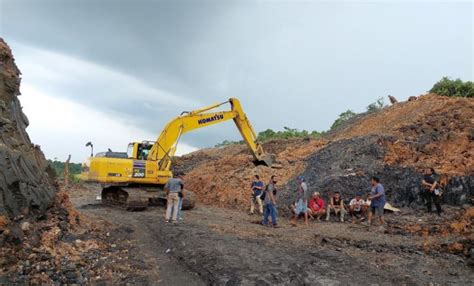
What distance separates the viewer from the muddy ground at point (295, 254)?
6.79 metres

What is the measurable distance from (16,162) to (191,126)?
8932 millimetres

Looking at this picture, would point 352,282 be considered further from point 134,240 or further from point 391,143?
point 391,143

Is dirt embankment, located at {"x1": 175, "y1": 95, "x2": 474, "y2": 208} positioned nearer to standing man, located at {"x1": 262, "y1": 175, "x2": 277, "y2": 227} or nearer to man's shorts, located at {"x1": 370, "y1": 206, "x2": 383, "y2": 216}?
man's shorts, located at {"x1": 370, "y1": 206, "x2": 383, "y2": 216}

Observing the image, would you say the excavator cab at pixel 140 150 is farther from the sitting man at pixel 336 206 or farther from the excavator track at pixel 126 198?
the sitting man at pixel 336 206

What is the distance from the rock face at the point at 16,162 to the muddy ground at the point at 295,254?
222 centimetres

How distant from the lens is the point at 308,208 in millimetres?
13891

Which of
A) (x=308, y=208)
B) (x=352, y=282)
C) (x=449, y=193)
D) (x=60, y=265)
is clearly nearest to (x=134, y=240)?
(x=60, y=265)

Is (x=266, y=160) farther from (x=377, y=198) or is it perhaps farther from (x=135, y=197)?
(x=377, y=198)

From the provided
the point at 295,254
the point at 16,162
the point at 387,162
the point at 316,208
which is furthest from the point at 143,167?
the point at 387,162

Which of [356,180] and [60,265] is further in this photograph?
[356,180]

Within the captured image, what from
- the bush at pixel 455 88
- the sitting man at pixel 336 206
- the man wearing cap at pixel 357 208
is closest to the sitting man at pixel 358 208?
the man wearing cap at pixel 357 208

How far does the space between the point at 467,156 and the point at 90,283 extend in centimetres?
1372

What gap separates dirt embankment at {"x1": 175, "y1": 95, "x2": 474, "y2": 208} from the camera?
14.5m

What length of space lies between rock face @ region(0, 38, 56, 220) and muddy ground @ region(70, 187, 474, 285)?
2.22m
